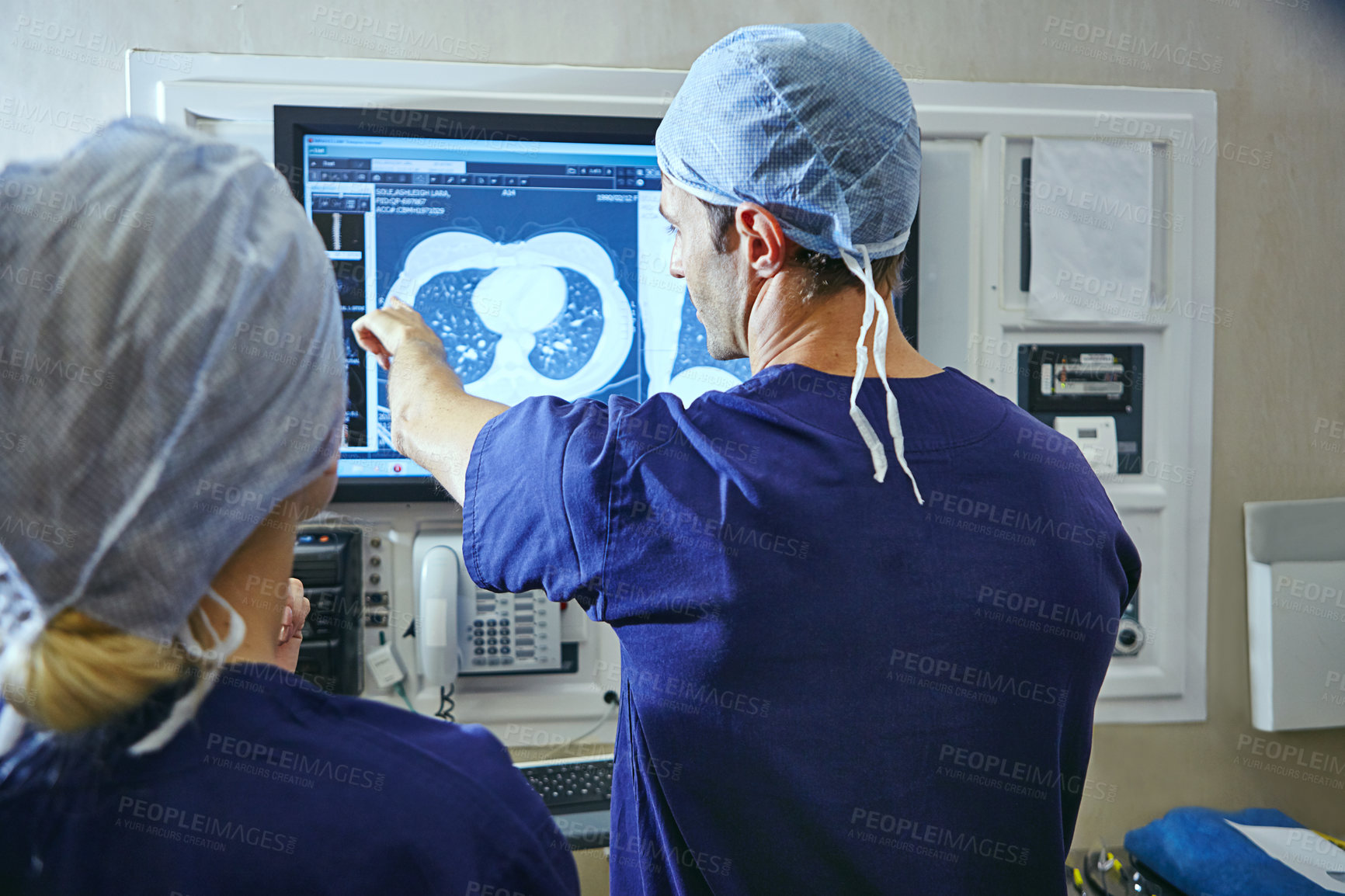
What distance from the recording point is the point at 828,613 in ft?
2.56

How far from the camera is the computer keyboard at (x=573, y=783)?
142cm

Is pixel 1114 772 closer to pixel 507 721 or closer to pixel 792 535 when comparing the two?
pixel 507 721

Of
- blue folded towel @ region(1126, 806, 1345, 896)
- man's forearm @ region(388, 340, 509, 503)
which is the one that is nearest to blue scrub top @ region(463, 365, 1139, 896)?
man's forearm @ region(388, 340, 509, 503)

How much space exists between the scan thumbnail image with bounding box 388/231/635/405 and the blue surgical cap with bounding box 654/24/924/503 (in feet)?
2.18

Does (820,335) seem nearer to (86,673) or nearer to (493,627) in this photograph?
(86,673)

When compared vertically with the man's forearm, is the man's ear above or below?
above

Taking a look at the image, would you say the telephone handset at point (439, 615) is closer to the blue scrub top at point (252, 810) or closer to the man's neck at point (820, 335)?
A: the man's neck at point (820, 335)

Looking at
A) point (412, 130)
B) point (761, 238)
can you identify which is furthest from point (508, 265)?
point (761, 238)

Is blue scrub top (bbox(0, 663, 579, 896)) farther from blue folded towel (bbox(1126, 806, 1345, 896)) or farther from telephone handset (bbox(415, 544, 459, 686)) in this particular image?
blue folded towel (bbox(1126, 806, 1345, 896))

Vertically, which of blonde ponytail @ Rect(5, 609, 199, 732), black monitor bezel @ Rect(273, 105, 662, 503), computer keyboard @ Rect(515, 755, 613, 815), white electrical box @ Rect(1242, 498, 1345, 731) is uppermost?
black monitor bezel @ Rect(273, 105, 662, 503)

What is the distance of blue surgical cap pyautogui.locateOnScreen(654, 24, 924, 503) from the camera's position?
884 millimetres

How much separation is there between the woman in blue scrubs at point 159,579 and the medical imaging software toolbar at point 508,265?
973 millimetres

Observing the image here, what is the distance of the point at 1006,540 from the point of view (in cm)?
80

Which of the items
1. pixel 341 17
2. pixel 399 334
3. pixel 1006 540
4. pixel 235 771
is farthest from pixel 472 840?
pixel 341 17
